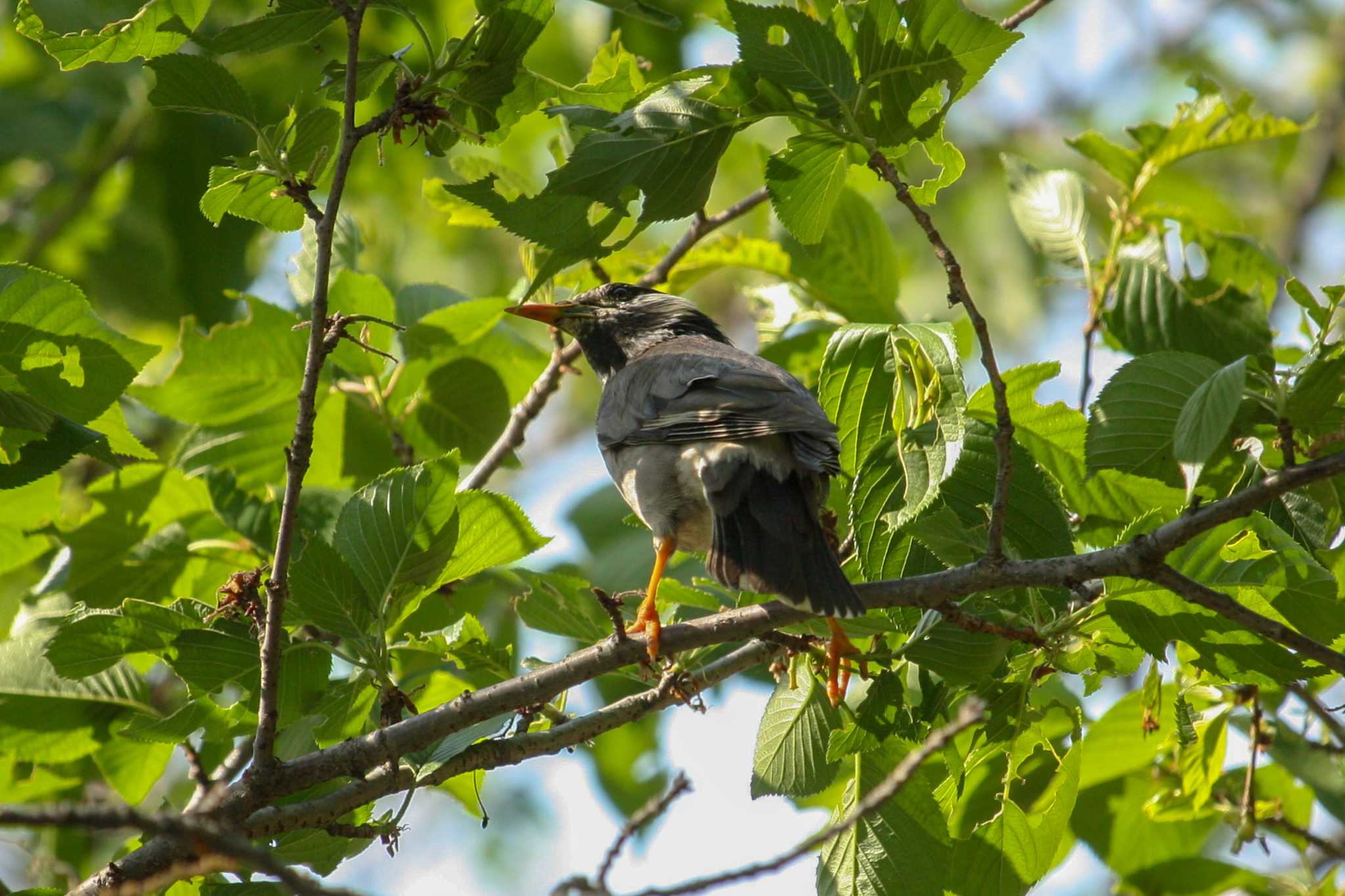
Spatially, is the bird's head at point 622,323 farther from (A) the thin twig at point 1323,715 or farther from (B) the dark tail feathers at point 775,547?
(A) the thin twig at point 1323,715

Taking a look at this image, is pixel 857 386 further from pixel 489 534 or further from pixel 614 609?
pixel 489 534

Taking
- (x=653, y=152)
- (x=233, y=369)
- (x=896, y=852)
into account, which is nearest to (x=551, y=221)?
(x=653, y=152)

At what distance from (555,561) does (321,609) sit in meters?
Answer: 2.49

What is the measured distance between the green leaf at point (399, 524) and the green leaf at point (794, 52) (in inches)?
52.2

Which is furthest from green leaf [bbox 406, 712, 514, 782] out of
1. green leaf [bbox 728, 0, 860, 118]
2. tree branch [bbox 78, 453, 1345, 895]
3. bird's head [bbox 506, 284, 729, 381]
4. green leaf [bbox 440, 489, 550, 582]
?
bird's head [bbox 506, 284, 729, 381]

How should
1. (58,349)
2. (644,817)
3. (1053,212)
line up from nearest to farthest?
1. (644,817)
2. (58,349)
3. (1053,212)

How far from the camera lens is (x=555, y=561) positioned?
569 centimetres

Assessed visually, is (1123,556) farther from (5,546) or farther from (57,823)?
(5,546)

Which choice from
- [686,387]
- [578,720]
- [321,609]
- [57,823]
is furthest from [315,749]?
[686,387]

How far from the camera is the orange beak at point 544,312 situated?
5215 mm

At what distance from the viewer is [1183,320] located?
14.2ft

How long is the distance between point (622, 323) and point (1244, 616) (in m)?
3.48

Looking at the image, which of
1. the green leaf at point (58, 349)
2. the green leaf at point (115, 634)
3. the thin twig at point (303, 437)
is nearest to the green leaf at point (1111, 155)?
the thin twig at point (303, 437)

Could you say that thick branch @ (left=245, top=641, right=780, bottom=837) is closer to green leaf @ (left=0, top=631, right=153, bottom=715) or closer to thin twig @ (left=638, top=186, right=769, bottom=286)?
green leaf @ (left=0, top=631, right=153, bottom=715)
